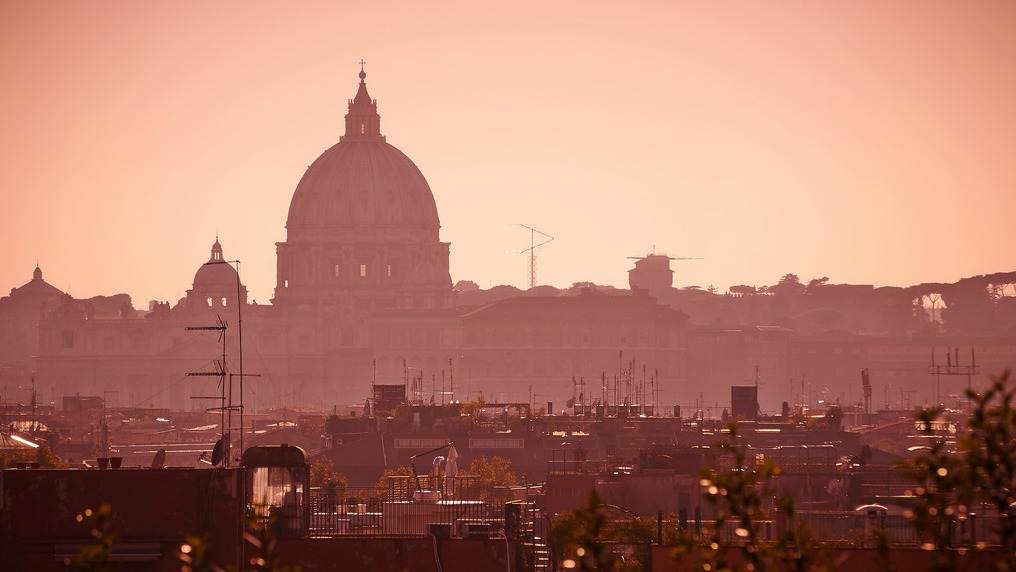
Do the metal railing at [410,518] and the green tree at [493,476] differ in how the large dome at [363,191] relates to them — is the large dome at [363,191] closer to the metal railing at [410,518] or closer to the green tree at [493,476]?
the green tree at [493,476]

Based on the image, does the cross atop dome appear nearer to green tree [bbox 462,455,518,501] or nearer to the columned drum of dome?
the columned drum of dome

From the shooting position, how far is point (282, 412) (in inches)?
3110

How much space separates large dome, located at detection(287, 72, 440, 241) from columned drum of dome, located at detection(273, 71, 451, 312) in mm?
50

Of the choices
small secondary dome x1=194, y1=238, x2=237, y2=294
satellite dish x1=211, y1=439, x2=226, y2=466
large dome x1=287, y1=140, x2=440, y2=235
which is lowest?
satellite dish x1=211, y1=439, x2=226, y2=466

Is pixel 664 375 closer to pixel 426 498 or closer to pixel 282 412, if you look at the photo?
pixel 282 412

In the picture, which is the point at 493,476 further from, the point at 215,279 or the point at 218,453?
the point at 215,279

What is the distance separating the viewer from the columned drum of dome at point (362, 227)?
413 feet

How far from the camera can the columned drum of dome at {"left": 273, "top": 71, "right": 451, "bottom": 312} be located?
413 ft

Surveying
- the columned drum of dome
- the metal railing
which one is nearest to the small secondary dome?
the columned drum of dome

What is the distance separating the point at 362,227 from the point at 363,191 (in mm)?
1936

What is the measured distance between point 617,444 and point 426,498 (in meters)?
19.8

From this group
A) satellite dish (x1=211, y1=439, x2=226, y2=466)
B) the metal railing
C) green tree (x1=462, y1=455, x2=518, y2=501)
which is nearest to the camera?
satellite dish (x1=211, y1=439, x2=226, y2=466)

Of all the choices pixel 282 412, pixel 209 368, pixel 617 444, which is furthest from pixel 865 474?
pixel 209 368

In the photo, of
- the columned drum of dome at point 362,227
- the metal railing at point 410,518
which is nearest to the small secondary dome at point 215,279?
the columned drum of dome at point 362,227
